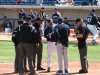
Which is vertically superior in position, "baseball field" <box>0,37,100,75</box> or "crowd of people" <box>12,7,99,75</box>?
"crowd of people" <box>12,7,99,75</box>

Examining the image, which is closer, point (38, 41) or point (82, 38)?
point (38, 41)

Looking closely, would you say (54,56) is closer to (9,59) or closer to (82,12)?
(9,59)

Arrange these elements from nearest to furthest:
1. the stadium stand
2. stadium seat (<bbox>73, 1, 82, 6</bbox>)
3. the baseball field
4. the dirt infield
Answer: the dirt infield
the baseball field
the stadium stand
stadium seat (<bbox>73, 1, 82, 6</bbox>)

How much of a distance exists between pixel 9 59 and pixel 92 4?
22309 mm

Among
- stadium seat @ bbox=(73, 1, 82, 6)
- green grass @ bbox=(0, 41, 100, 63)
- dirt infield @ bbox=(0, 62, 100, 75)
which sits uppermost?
stadium seat @ bbox=(73, 1, 82, 6)

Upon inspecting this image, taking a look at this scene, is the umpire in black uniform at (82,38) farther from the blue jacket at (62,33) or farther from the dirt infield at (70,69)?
the blue jacket at (62,33)

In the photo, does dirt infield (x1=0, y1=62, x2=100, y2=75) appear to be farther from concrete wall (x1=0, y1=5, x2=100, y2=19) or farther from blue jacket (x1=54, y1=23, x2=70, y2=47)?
concrete wall (x1=0, y1=5, x2=100, y2=19)

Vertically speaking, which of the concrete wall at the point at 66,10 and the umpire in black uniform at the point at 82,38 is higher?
the umpire in black uniform at the point at 82,38

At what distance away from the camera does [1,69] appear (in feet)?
55.6

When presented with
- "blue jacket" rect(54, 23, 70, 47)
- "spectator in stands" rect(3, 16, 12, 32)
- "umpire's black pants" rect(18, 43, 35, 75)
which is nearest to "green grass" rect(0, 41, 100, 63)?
"umpire's black pants" rect(18, 43, 35, 75)

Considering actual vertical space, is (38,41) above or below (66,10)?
above

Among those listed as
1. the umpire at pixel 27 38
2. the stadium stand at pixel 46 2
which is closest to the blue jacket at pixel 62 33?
the umpire at pixel 27 38

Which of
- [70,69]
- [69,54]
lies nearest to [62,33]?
[70,69]

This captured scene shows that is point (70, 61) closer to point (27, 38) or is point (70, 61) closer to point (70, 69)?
point (70, 69)
